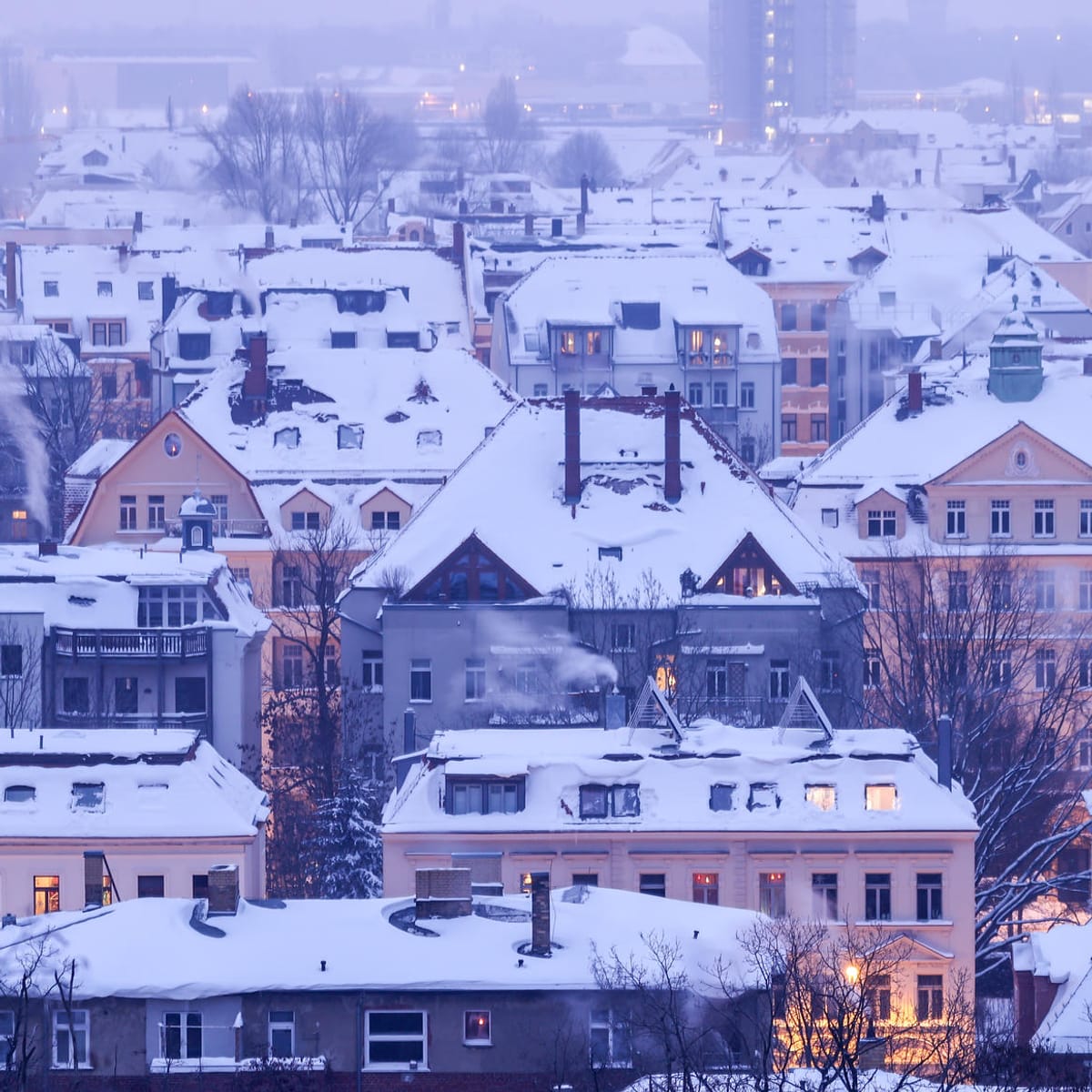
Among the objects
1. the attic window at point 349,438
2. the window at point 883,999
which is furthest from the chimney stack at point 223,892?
the attic window at point 349,438

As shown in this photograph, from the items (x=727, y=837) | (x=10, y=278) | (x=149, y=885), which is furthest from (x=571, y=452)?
(x=10, y=278)

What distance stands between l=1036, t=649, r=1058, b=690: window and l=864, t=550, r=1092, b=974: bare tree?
0.08 feet

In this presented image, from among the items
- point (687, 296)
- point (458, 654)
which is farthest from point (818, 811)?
point (687, 296)

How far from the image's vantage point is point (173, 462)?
2559 inches

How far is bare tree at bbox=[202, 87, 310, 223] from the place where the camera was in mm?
154250

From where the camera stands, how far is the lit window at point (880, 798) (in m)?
44.3

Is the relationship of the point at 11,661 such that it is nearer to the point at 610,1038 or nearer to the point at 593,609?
the point at 593,609

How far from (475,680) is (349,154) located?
109700 mm

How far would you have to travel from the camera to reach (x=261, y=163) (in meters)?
158

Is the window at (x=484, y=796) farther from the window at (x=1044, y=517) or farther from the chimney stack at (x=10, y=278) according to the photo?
the chimney stack at (x=10, y=278)

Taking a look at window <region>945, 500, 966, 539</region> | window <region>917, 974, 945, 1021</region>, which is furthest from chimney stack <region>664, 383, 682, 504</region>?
window <region>917, 974, 945, 1021</region>

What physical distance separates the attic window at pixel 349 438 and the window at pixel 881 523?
1066 cm

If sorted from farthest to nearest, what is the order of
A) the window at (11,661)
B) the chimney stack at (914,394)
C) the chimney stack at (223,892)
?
the chimney stack at (914,394)
the window at (11,661)
the chimney stack at (223,892)

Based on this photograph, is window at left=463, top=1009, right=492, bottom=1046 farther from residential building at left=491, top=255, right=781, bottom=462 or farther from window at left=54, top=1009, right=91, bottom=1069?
residential building at left=491, top=255, right=781, bottom=462
